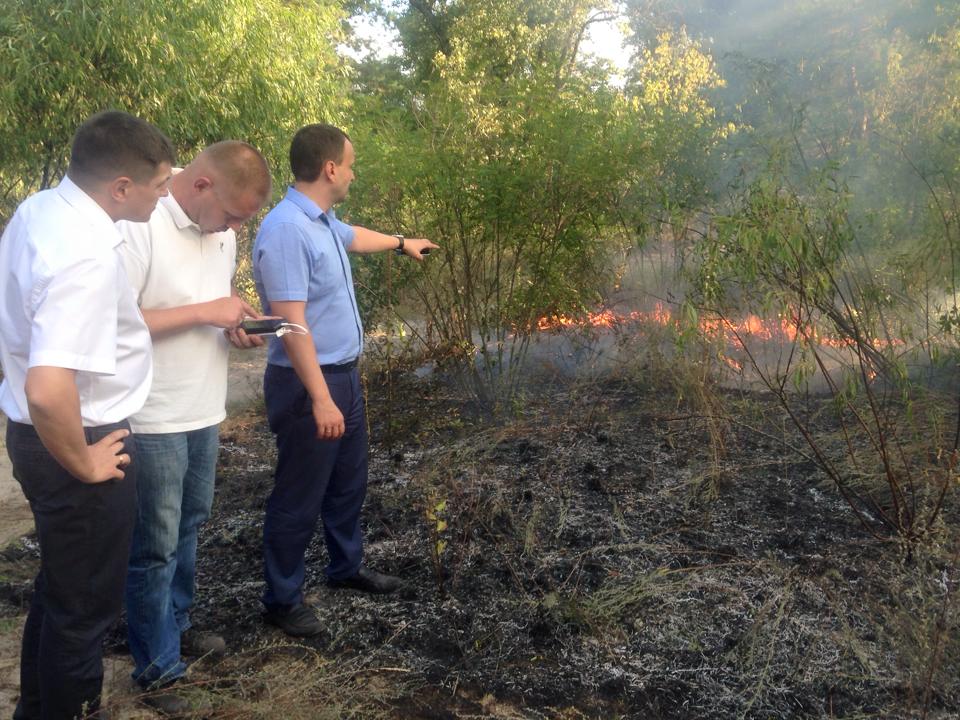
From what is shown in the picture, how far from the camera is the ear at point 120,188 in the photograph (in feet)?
7.05

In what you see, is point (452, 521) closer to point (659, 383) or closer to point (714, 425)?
point (714, 425)

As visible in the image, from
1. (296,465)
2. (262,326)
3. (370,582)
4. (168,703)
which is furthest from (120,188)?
(370,582)

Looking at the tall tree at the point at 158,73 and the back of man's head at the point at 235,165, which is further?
the tall tree at the point at 158,73

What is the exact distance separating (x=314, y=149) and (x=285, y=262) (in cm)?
47

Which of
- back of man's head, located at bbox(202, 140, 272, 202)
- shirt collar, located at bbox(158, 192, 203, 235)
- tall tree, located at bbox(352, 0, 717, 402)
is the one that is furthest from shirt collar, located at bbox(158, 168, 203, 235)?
tall tree, located at bbox(352, 0, 717, 402)

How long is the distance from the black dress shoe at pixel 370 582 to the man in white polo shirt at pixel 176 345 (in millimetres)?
915

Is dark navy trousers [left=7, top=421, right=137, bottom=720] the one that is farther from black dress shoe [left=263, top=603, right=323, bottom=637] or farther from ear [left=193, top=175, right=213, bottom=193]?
black dress shoe [left=263, top=603, right=323, bottom=637]

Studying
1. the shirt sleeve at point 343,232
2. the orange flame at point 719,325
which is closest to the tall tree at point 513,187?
the orange flame at point 719,325

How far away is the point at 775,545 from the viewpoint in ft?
12.7

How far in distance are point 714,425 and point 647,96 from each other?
107 inches

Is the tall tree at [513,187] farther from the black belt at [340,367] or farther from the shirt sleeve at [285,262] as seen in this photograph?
the shirt sleeve at [285,262]

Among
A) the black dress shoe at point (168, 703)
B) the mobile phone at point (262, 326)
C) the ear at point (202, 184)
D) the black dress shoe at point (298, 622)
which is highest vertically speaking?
the ear at point (202, 184)

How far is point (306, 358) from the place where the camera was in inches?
113

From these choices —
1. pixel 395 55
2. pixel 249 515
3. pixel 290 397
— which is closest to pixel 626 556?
pixel 290 397
